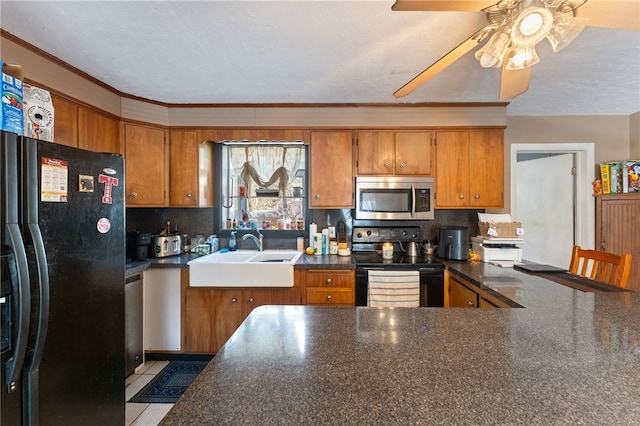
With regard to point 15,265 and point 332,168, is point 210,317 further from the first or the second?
point 332,168

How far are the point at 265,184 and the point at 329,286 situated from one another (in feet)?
4.35

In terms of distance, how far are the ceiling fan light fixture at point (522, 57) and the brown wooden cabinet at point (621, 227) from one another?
258 centimetres

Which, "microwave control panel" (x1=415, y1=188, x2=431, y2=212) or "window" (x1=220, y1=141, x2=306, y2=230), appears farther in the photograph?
"window" (x1=220, y1=141, x2=306, y2=230)

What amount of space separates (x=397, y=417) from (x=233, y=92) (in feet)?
8.26

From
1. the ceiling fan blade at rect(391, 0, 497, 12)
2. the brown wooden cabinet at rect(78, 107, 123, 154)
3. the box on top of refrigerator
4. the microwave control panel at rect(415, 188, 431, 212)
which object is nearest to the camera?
the ceiling fan blade at rect(391, 0, 497, 12)

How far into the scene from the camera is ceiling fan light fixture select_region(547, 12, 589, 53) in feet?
3.56

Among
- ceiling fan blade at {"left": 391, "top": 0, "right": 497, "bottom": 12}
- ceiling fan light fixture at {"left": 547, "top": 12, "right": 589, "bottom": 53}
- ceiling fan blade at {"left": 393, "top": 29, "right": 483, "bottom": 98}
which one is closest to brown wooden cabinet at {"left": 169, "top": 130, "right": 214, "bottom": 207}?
ceiling fan blade at {"left": 393, "top": 29, "right": 483, "bottom": 98}

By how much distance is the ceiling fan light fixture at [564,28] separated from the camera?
3.56 feet

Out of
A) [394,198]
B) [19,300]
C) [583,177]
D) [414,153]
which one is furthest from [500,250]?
[19,300]

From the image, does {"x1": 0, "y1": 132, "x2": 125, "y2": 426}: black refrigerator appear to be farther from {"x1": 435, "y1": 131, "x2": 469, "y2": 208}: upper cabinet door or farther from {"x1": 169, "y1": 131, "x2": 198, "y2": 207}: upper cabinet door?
{"x1": 435, "y1": 131, "x2": 469, "y2": 208}: upper cabinet door

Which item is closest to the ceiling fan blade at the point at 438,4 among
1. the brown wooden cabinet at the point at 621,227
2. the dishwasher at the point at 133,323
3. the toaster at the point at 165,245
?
the dishwasher at the point at 133,323

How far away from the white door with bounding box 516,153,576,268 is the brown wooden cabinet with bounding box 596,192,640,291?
228 millimetres

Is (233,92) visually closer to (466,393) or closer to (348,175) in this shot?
(348,175)

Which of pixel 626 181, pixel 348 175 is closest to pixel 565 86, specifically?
pixel 626 181
